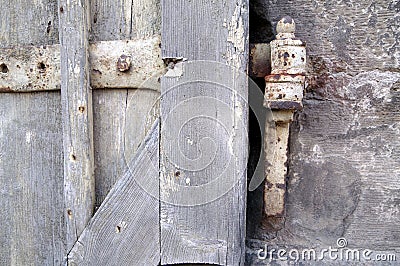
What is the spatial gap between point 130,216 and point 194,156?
0.69ft

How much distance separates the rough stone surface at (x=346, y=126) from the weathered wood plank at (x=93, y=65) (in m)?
0.30

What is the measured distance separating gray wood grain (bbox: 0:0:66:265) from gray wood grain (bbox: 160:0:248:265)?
1.03 feet

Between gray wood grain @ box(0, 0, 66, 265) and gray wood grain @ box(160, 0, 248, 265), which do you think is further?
gray wood grain @ box(0, 0, 66, 265)

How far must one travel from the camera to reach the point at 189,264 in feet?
2.99

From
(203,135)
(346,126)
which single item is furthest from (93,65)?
(346,126)

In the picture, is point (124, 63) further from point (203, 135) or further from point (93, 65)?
point (203, 135)

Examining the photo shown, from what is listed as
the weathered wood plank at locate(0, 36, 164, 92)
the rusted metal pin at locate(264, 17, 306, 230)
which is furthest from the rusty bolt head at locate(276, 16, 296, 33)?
the weathered wood plank at locate(0, 36, 164, 92)

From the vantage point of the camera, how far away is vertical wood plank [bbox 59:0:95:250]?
36.1 inches

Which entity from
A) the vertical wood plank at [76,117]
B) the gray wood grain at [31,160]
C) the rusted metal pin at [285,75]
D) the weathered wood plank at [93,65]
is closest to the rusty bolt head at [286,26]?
the rusted metal pin at [285,75]

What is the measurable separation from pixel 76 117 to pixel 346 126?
2.13 ft

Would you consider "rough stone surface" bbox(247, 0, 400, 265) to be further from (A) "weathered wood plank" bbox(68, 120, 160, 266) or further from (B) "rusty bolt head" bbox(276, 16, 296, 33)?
(A) "weathered wood plank" bbox(68, 120, 160, 266)

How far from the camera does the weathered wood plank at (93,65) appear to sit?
91 cm

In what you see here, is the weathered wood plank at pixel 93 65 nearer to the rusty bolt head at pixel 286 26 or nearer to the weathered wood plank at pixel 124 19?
the weathered wood plank at pixel 124 19

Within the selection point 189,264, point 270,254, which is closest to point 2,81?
point 189,264
